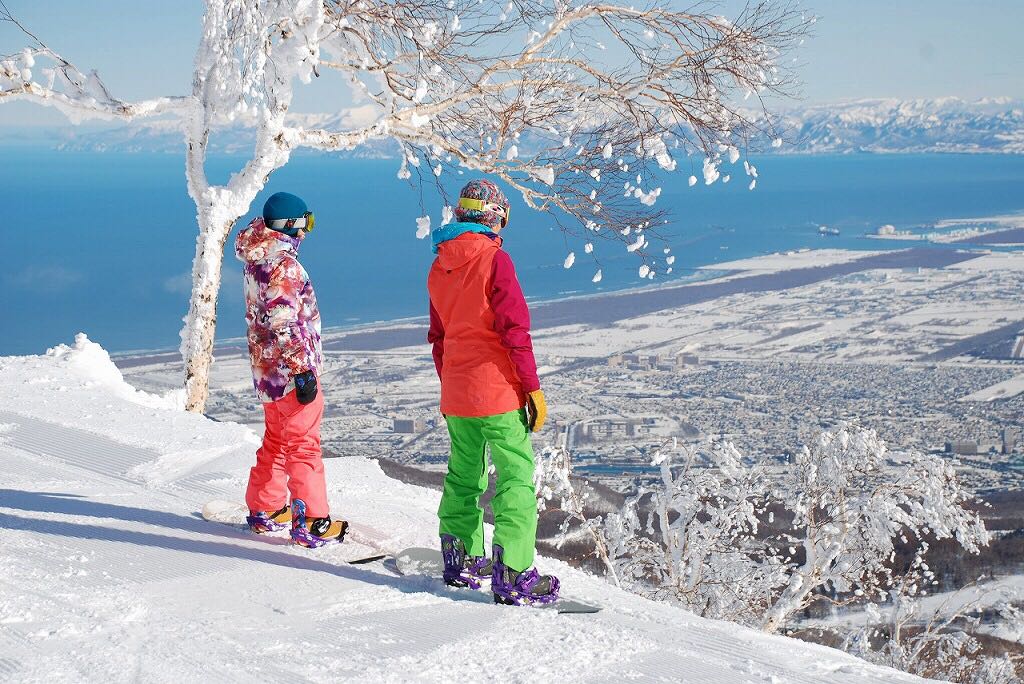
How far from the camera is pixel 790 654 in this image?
3332mm

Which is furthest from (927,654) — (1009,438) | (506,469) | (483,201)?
(1009,438)

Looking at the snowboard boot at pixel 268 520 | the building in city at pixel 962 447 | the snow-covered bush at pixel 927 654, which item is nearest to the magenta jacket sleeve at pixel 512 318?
the snowboard boot at pixel 268 520

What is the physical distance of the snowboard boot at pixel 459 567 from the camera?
3.82m

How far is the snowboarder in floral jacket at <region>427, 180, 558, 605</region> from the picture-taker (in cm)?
347

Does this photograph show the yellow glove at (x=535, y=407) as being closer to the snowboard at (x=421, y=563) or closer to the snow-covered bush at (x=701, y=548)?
the snowboard at (x=421, y=563)

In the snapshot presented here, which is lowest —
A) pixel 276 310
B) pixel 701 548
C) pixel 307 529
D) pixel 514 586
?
pixel 701 548

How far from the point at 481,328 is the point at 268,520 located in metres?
1.52

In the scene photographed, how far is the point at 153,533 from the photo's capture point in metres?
4.25

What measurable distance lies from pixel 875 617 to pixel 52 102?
10.5 meters

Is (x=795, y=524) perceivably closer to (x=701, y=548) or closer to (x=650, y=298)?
(x=701, y=548)

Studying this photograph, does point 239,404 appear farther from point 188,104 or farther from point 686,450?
point 188,104

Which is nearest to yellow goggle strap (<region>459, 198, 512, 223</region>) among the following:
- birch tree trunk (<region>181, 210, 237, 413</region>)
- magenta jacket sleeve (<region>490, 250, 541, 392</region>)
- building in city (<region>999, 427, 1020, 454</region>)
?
magenta jacket sleeve (<region>490, 250, 541, 392</region>)

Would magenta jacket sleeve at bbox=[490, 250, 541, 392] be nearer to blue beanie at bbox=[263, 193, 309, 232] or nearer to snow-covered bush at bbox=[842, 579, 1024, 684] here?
blue beanie at bbox=[263, 193, 309, 232]

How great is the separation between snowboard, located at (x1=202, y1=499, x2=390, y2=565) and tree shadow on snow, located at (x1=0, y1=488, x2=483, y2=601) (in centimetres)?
6
